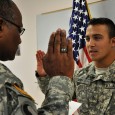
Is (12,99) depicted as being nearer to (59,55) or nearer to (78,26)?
(59,55)

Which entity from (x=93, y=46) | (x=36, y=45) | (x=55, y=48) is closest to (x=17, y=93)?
(x=55, y=48)

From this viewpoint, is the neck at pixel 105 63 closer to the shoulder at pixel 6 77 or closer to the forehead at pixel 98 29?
the forehead at pixel 98 29

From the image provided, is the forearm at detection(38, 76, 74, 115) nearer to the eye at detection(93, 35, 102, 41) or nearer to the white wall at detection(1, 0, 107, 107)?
the eye at detection(93, 35, 102, 41)

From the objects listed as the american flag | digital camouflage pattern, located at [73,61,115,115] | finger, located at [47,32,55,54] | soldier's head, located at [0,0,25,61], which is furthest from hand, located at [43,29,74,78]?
the american flag

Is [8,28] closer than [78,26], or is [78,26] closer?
[8,28]

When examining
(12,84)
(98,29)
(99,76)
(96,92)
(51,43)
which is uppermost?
(98,29)

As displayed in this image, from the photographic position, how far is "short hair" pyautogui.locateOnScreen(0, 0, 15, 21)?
723 mm

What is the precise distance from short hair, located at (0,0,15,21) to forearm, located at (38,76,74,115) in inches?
10.0

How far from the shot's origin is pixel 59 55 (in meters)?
0.77

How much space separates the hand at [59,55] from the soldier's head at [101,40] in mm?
1038

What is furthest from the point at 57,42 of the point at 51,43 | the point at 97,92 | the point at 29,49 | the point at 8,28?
the point at 29,49

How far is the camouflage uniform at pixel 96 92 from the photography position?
1.62 m

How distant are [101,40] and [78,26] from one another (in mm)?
564

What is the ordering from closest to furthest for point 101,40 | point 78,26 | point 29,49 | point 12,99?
point 12,99 → point 101,40 → point 78,26 → point 29,49
